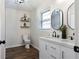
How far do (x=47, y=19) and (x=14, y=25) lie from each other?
225 centimetres

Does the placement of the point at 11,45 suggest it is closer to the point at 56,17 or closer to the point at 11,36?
the point at 11,36

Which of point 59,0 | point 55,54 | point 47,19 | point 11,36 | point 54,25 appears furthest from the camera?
point 11,36

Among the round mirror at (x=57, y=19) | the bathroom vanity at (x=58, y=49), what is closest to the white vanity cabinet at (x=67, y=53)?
the bathroom vanity at (x=58, y=49)

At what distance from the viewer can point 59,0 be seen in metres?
2.86

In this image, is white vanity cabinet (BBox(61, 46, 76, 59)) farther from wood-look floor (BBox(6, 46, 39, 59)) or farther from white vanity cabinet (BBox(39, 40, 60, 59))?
wood-look floor (BBox(6, 46, 39, 59))

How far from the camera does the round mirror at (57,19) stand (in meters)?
2.79

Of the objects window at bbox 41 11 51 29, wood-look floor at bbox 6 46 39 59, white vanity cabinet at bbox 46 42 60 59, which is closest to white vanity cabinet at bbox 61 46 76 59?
white vanity cabinet at bbox 46 42 60 59

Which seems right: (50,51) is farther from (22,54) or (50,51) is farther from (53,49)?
(22,54)

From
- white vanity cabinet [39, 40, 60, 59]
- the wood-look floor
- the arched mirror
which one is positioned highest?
the arched mirror

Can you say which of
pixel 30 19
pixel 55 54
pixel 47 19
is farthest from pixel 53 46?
pixel 30 19

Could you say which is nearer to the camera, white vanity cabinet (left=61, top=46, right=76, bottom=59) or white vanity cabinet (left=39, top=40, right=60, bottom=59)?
white vanity cabinet (left=61, top=46, right=76, bottom=59)

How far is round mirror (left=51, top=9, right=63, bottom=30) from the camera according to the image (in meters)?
2.79

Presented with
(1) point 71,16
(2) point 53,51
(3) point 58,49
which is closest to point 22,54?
(2) point 53,51

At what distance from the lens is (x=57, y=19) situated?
2963mm
